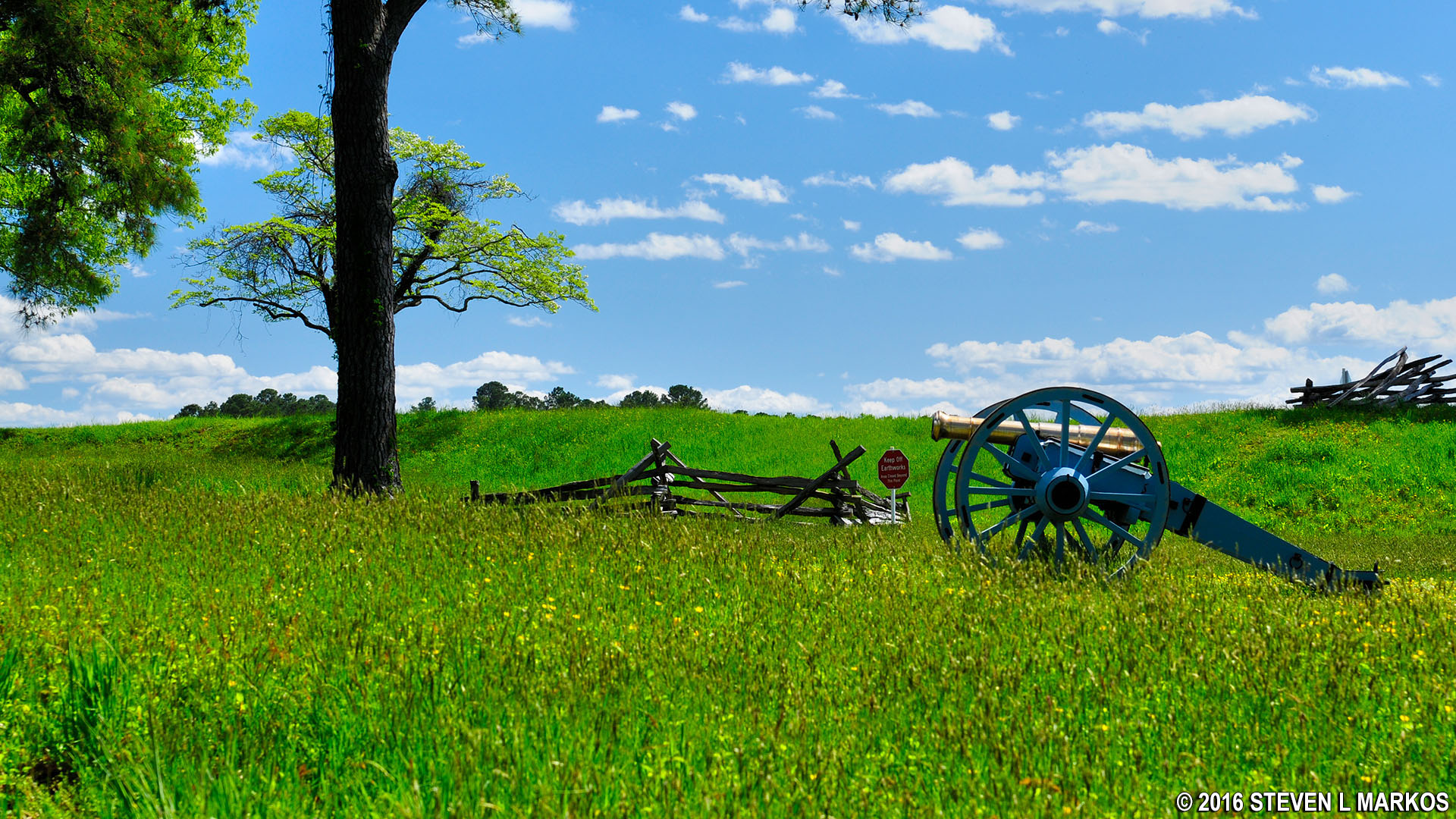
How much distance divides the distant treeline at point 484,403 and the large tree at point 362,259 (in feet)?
55.2

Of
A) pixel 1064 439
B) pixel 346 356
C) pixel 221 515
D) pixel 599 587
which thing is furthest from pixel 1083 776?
pixel 346 356

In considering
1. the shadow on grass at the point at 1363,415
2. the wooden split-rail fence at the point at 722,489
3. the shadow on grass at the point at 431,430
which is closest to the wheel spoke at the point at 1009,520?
the wooden split-rail fence at the point at 722,489

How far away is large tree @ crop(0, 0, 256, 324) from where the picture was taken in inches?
648

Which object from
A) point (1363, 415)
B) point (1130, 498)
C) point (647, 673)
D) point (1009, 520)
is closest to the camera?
point (647, 673)

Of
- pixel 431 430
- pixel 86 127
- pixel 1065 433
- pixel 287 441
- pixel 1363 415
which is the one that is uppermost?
pixel 86 127

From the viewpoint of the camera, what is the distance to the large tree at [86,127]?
16.5 m

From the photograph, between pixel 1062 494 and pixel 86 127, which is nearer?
pixel 1062 494

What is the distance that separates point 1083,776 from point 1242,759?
3.08ft

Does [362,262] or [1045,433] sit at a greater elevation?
[362,262]

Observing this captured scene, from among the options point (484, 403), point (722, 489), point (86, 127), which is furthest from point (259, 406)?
point (722, 489)

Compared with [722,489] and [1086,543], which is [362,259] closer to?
[722,489]

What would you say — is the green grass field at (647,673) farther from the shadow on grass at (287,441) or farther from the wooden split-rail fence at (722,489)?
the shadow on grass at (287,441)

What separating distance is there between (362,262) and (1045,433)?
801cm

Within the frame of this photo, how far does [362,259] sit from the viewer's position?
10820 mm
